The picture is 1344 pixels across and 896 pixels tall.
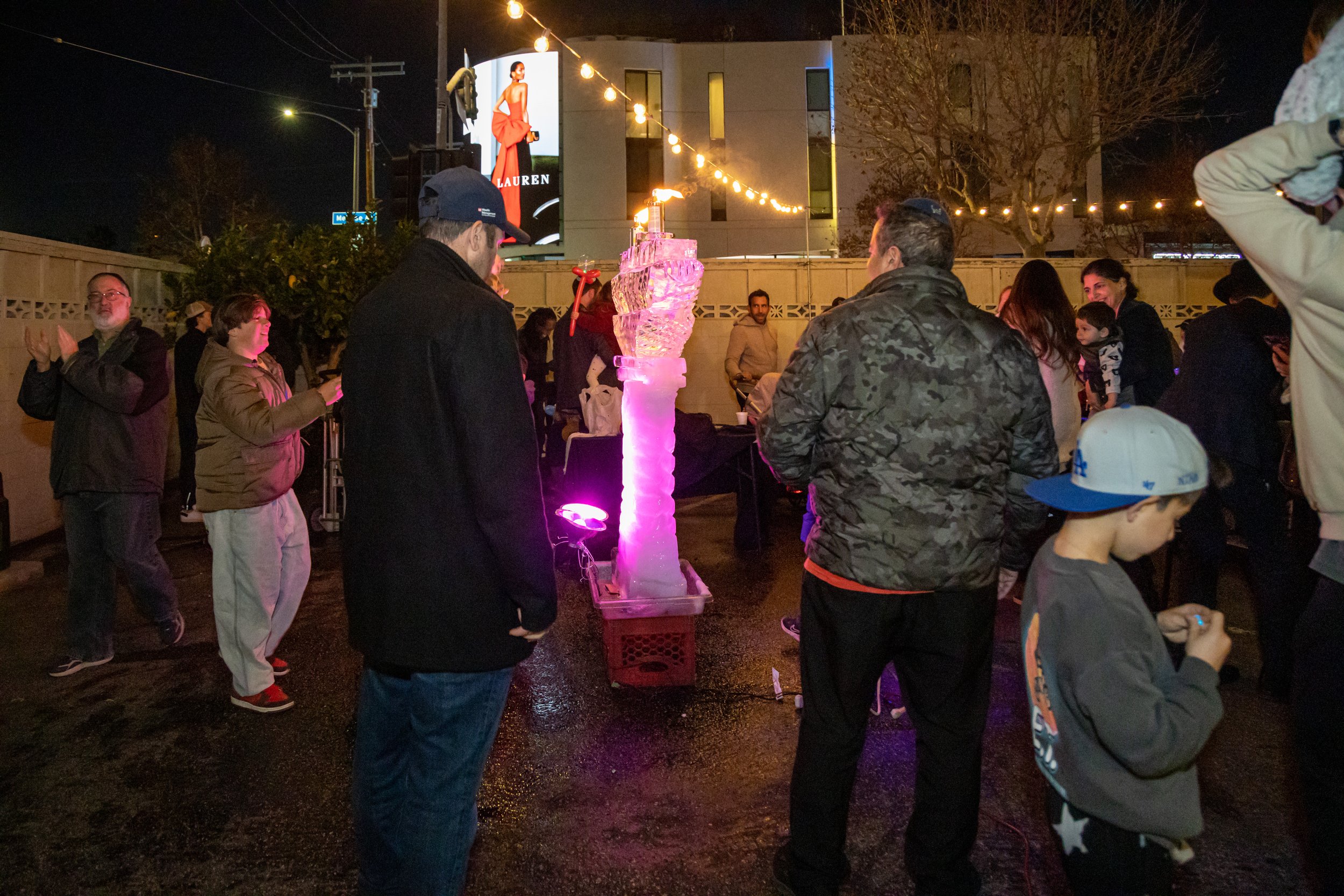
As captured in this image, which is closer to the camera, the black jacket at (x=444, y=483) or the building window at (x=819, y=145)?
the black jacket at (x=444, y=483)

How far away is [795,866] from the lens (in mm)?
2781

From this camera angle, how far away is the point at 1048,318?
4465 millimetres

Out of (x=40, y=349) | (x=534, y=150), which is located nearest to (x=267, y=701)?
(x=40, y=349)

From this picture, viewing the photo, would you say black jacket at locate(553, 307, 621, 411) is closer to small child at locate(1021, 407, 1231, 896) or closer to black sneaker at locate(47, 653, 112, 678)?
black sneaker at locate(47, 653, 112, 678)

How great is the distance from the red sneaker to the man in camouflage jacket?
268 cm

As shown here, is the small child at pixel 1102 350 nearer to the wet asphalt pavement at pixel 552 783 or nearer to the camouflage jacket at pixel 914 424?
the wet asphalt pavement at pixel 552 783

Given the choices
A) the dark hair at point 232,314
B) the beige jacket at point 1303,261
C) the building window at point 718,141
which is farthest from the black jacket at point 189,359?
the building window at point 718,141

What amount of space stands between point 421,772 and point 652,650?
235cm

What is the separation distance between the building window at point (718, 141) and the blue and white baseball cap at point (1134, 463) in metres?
29.3

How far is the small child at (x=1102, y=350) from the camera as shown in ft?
16.0

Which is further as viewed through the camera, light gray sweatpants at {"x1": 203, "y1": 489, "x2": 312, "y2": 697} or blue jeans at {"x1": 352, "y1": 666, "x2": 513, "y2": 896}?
light gray sweatpants at {"x1": 203, "y1": 489, "x2": 312, "y2": 697}

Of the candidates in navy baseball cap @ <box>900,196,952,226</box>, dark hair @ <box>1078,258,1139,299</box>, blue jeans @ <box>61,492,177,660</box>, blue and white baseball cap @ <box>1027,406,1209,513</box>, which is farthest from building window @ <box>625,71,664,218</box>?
blue and white baseball cap @ <box>1027,406,1209,513</box>

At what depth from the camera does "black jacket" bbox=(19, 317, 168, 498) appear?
459cm

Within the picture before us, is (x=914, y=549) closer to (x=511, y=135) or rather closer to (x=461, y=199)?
(x=461, y=199)
